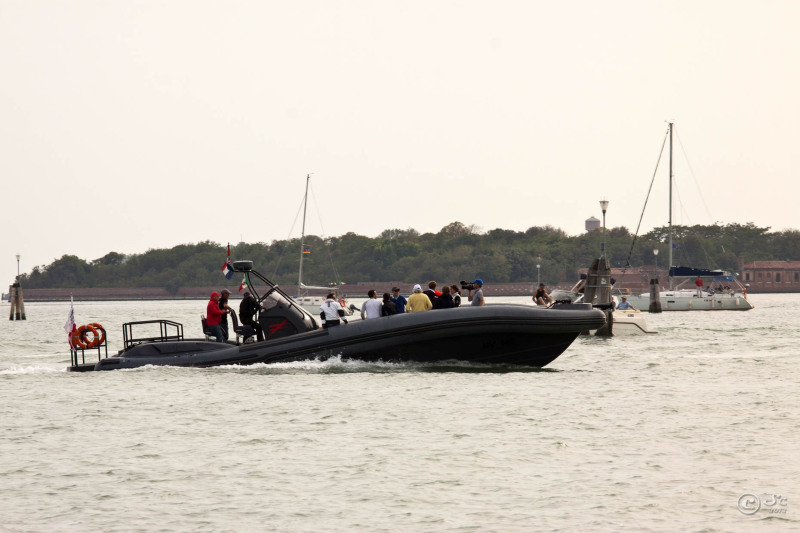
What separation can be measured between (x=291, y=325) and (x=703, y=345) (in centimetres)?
1710

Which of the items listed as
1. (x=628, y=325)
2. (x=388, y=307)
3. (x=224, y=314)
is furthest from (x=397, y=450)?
(x=628, y=325)

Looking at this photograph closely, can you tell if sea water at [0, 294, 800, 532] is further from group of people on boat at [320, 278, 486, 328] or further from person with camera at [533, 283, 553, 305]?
person with camera at [533, 283, 553, 305]

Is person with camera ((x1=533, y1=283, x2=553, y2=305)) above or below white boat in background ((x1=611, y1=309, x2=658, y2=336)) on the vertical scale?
above

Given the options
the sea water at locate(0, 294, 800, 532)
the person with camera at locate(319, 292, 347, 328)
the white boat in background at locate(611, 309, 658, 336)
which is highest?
the person with camera at locate(319, 292, 347, 328)

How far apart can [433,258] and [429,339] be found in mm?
158243

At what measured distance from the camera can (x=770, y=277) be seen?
559ft

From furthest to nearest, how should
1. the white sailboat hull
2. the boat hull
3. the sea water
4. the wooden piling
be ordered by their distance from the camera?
1. the white sailboat hull
2. the wooden piling
3. the boat hull
4. the sea water

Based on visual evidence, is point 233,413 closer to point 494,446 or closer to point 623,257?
point 494,446

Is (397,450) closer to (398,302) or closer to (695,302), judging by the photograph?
(398,302)

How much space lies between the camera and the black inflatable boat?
18516 millimetres

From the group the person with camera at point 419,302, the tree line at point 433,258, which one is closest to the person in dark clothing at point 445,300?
the person with camera at point 419,302

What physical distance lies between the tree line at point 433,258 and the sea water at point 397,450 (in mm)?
142185

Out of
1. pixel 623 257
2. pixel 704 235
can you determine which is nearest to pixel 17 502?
pixel 623 257

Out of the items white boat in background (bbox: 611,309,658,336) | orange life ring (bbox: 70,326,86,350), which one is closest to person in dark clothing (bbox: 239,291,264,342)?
orange life ring (bbox: 70,326,86,350)
